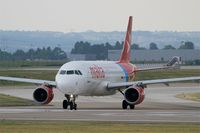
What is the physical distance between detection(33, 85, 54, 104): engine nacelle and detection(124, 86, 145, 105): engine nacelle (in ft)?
15.5

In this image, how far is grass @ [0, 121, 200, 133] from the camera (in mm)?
38594

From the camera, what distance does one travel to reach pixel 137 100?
57062mm

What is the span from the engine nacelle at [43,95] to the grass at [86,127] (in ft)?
47.5

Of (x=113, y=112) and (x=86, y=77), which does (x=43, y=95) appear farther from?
(x=113, y=112)

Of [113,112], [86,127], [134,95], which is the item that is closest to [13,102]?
[134,95]

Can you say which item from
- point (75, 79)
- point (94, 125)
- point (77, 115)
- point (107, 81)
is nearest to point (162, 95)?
point (107, 81)

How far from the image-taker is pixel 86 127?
40562 millimetres

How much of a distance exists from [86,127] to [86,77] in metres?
17.1

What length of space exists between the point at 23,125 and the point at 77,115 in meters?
7.85

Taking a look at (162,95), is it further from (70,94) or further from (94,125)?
(94,125)

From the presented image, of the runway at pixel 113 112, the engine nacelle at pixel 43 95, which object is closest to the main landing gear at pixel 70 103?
the runway at pixel 113 112

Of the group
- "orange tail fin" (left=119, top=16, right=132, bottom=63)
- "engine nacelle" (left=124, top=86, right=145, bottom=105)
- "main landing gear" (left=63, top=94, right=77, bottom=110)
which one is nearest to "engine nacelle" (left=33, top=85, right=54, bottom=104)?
"main landing gear" (left=63, top=94, right=77, bottom=110)

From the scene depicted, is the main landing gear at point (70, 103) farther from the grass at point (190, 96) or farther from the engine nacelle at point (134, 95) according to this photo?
the grass at point (190, 96)

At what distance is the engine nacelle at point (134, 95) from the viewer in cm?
5691
